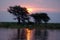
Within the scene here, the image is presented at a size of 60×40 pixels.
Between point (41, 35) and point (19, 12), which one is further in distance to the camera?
point (19, 12)

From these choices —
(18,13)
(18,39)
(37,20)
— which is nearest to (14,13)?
(18,13)

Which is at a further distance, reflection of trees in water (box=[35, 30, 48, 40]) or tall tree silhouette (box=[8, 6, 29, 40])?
tall tree silhouette (box=[8, 6, 29, 40])

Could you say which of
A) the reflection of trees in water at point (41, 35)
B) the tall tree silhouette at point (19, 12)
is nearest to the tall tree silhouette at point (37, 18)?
the tall tree silhouette at point (19, 12)

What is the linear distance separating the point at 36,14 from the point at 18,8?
16.6 feet

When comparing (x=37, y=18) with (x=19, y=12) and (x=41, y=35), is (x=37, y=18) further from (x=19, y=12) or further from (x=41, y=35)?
(x=41, y=35)

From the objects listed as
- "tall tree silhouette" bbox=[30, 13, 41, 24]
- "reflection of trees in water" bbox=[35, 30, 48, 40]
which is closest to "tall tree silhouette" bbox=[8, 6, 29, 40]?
"tall tree silhouette" bbox=[30, 13, 41, 24]

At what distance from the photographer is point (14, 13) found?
6366 cm

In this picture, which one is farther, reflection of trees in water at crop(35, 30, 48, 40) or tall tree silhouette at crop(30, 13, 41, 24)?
tall tree silhouette at crop(30, 13, 41, 24)

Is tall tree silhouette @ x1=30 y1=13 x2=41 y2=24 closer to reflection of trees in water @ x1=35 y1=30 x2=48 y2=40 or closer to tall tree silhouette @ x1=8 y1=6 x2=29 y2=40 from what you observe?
tall tree silhouette @ x1=8 y1=6 x2=29 y2=40

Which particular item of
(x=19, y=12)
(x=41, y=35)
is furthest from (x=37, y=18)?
(x=41, y=35)

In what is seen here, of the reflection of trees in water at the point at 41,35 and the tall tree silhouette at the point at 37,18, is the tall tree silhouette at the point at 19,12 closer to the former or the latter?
the tall tree silhouette at the point at 37,18

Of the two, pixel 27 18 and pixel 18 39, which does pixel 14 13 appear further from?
pixel 18 39

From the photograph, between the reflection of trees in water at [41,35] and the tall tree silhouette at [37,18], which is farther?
the tall tree silhouette at [37,18]

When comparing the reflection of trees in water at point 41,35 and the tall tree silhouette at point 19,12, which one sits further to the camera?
the tall tree silhouette at point 19,12
